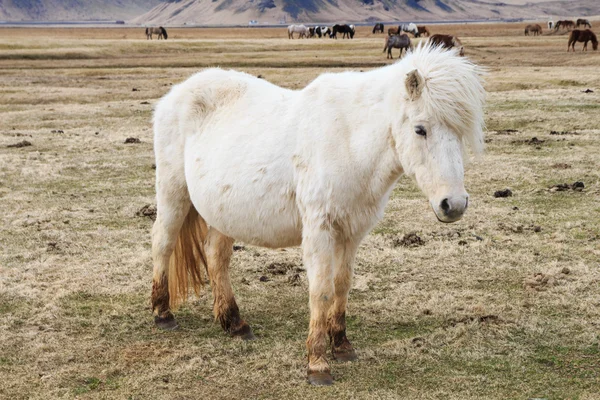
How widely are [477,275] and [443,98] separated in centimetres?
343

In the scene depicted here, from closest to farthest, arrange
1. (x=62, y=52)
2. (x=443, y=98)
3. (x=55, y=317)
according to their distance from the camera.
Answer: (x=443, y=98)
(x=55, y=317)
(x=62, y=52)

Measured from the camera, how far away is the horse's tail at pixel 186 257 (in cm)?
619

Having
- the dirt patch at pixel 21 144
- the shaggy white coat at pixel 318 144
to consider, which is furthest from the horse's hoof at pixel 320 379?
the dirt patch at pixel 21 144

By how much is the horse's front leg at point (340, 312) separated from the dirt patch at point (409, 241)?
9.67ft

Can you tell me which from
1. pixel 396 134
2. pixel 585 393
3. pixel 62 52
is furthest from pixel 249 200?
pixel 62 52

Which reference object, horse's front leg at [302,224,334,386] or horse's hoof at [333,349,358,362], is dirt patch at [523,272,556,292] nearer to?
horse's hoof at [333,349,358,362]

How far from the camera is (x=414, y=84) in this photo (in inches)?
171

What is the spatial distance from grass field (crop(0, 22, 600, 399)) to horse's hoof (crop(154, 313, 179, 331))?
0.09 metres

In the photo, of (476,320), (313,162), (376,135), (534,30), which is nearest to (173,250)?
(313,162)

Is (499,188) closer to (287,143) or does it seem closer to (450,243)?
(450,243)

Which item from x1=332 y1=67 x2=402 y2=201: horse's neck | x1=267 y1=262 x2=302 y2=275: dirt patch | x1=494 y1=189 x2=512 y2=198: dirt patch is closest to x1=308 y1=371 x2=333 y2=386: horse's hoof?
x1=332 y1=67 x2=402 y2=201: horse's neck

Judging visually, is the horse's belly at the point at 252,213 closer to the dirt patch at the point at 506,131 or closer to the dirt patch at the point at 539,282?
the dirt patch at the point at 539,282

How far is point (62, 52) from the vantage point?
4453 cm

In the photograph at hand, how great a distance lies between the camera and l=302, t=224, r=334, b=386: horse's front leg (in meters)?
4.79
